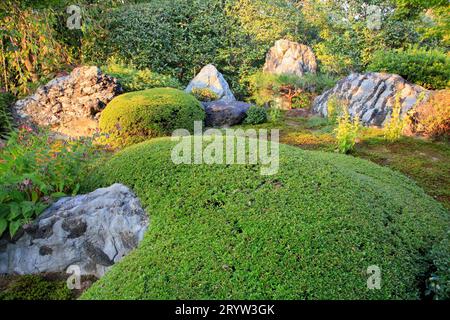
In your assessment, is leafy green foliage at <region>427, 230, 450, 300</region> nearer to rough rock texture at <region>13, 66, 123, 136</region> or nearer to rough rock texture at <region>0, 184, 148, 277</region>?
rough rock texture at <region>0, 184, 148, 277</region>

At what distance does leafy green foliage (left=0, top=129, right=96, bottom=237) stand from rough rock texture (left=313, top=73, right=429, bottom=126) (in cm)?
619

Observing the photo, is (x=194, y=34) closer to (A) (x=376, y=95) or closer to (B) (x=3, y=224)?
(A) (x=376, y=95)

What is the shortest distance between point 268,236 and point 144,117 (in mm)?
4349

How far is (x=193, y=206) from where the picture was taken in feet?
9.32

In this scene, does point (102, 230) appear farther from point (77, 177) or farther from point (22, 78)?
point (22, 78)

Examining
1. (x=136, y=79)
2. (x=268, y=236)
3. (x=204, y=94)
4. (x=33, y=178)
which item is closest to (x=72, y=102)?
(x=136, y=79)

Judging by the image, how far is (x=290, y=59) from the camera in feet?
40.2

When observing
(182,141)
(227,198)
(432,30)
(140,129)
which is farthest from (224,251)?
(432,30)

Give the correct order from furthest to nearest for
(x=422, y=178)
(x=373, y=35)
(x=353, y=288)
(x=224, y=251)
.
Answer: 1. (x=373, y=35)
2. (x=422, y=178)
3. (x=224, y=251)
4. (x=353, y=288)

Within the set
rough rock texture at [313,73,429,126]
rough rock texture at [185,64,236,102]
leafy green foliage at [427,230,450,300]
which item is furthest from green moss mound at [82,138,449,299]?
rough rock texture at [185,64,236,102]

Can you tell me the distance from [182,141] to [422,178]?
3.66 metres

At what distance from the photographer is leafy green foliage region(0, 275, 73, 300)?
2.71m

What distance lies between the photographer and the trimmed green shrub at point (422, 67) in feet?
25.7

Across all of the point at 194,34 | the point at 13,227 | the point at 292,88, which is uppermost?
the point at 194,34
